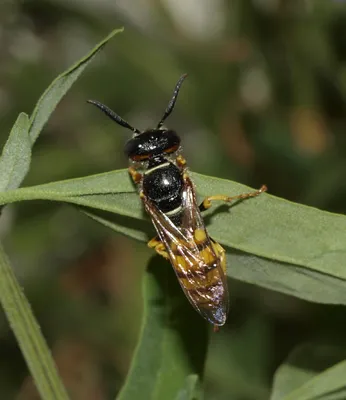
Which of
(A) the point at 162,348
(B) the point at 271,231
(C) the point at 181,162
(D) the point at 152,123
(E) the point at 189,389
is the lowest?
(E) the point at 189,389

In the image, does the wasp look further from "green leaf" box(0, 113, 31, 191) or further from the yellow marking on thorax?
"green leaf" box(0, 113, 31, 191)

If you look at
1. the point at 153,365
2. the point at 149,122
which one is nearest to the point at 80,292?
the point at 149,122

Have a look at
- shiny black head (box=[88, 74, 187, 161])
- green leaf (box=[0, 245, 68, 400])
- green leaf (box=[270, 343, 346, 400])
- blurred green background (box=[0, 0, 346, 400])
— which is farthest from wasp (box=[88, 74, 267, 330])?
blurred green background (box=[0, 0, 346, 400])

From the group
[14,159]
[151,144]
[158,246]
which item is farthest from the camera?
[151,144]

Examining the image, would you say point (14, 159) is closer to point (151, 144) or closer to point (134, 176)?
point (134, 176)

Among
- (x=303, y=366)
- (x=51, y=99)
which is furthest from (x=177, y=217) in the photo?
(x=51, y=99)

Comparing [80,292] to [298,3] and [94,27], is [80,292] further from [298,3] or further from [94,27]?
[298,3]

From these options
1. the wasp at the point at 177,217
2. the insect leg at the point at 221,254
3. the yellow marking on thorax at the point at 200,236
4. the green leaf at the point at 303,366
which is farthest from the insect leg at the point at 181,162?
the green leaf at the point at 303,366
